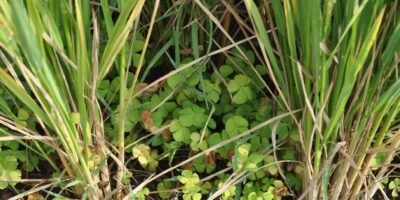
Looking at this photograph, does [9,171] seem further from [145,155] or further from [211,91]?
[211,91]

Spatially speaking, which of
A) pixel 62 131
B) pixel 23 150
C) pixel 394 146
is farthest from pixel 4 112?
pixel 394 146

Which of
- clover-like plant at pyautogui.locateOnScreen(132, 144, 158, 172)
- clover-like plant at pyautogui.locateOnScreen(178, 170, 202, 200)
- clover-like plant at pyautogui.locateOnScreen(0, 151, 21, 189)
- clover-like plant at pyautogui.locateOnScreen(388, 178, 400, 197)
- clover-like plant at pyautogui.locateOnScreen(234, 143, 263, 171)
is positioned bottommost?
clover-like plant at pyautogui.locateOnScreen(388, 178, 400, 197)

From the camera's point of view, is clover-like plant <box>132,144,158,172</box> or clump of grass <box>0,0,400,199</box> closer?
clump of grass <box>0,0,400,199</box>

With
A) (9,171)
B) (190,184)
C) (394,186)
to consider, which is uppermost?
(9,171)

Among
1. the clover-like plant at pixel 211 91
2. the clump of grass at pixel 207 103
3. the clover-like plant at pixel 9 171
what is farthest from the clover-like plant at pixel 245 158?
the clover-like plant at pixel 9 171

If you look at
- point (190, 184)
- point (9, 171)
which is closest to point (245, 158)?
point (190, 184)

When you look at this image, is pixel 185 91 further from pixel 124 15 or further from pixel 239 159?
pixel 124 15

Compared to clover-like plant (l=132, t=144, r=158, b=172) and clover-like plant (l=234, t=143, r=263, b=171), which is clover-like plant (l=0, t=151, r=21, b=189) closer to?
clover-like plant (l=132, t=144, r=158, b=172)

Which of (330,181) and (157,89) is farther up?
(157,89)

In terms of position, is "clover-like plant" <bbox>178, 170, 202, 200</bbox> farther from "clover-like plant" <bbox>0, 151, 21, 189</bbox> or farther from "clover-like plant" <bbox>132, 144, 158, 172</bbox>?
"clover-like plant" <bbox>0, 151, 21, 189</bbox>

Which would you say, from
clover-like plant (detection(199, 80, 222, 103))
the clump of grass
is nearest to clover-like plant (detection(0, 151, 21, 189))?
the clump of grass

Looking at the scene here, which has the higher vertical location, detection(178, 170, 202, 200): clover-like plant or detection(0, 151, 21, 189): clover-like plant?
detection(0, 151, 21, 189): clover-like plant
